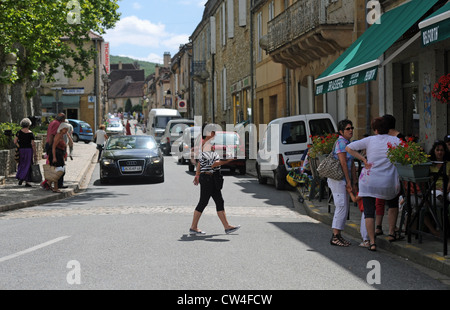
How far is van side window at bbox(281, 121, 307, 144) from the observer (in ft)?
57.4

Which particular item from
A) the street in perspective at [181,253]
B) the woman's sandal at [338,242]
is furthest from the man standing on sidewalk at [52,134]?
the woman's sandal at [338,242]

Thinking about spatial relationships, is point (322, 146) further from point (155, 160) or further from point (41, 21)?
point (41, 21)

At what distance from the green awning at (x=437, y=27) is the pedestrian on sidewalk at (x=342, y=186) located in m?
1.58

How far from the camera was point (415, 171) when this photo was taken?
8.03 meters

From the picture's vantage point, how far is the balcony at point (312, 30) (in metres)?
19.4

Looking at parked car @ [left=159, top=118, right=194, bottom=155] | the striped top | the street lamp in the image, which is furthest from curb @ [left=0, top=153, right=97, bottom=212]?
parked car @ [left=159, top=118, right=194, bottom=155]

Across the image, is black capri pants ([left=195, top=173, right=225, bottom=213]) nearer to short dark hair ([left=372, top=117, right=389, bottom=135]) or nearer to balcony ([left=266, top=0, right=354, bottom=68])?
short dark hair ([left=372, top=117, right=389, bottom=135])

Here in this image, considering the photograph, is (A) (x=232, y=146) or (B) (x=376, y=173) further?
(A) (x=232, y=146)

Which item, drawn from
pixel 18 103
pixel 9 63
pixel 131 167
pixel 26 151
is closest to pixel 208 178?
pixel 26 151

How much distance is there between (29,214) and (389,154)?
7670mm

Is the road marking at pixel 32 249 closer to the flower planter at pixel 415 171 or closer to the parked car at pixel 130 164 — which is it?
the flower planter at pixel 415 171

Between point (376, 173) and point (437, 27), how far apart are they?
2126 mm

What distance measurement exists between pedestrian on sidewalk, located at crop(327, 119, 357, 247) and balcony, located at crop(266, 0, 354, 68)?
35.4ft

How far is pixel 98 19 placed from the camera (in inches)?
1021
